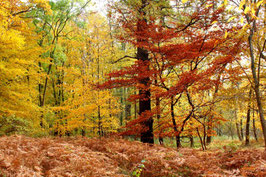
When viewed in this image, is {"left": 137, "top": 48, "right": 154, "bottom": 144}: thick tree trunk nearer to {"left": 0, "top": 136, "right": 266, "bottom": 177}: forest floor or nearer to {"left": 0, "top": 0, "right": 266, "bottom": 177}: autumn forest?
{"left": 0, "top": 0, "right": 266, "bottom": 177}: autumn forest

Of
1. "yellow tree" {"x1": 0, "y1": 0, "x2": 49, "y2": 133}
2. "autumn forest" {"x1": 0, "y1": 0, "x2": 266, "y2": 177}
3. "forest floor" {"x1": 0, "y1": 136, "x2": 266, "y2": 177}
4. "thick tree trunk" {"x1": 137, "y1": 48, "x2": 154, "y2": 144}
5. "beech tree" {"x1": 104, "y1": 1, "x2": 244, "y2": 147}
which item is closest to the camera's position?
"forest floor" {"x1": 0, "y1": 136, "x2": 266, "y2": 177}

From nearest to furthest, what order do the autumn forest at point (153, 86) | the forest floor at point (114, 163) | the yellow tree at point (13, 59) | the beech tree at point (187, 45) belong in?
the forest floor at point (114, 163), the autumn forest at point (153, 86), the beech tree at point (187, 45), the yellow tree at point (13, 59)

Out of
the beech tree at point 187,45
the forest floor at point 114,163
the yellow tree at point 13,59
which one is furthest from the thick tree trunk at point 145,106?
the yellow tree at point 13,59

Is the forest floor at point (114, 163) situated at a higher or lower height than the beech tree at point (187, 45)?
lower

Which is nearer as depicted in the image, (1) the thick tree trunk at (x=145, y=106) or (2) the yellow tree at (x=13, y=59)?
(1) the thick tree trunk at (x=145, y=106)

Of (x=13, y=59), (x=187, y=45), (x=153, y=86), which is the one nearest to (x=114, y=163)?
(x=187, y=45)

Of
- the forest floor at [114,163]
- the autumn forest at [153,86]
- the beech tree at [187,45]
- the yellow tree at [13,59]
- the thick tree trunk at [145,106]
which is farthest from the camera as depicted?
the yellow tree at [13,59]

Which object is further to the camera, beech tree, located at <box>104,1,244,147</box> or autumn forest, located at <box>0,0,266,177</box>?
beech tree, located at <box>104,1,244,147</box>

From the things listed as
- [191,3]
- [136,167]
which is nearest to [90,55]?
[191,3]

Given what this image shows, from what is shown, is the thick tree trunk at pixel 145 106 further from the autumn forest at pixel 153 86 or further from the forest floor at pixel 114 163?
the forest floor at pixel 114 163

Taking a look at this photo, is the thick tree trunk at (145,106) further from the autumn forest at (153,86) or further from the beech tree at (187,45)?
the beech tree at (187,45)

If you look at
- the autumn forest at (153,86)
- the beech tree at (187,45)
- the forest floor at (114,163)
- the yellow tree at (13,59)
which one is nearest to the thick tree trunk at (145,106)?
the autumn forest at (153,86)

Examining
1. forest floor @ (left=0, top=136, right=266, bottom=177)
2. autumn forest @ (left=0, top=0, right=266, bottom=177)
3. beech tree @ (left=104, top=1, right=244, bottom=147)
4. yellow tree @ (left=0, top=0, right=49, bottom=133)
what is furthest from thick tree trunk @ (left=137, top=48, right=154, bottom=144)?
yellow tree @ (left=0, top=0, right=49, bottom=133)

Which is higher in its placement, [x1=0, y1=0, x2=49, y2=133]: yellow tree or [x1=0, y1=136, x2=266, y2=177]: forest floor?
[x1=0, y1=0, x2=49, y2=133]: yellow tree
